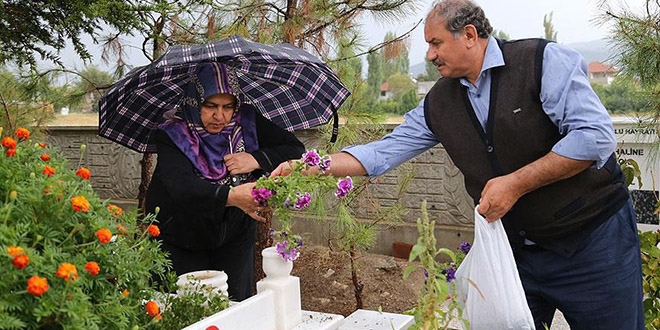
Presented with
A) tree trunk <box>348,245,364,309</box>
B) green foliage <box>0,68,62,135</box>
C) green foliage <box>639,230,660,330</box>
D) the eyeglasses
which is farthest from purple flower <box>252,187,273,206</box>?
green foliage <box>0,68,62,135</box>

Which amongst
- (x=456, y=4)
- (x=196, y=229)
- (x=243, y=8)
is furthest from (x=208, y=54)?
(x=243, y=8)

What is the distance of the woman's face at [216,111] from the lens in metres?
2.58

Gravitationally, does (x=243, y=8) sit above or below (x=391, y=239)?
above

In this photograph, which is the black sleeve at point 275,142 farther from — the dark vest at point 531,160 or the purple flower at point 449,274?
the purple flower at point 449,274

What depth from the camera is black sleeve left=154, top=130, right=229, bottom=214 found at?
7.97 ft

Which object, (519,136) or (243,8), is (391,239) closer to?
(243,8)

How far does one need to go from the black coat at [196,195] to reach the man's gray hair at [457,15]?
86 cm

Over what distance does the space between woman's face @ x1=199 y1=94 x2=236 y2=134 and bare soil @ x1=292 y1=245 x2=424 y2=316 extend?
2.46 metres

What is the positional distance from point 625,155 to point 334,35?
8.62 ft

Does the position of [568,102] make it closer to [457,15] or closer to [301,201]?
[457,15]

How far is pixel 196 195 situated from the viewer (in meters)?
2.44

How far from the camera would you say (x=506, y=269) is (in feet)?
6.68

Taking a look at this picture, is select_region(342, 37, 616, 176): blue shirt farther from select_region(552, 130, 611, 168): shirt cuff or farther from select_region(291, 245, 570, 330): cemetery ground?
select_region(291, 245, 570, 330): cemetery ground

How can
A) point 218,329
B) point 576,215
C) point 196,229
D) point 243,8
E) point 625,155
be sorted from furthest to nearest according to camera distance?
point 625,155 → point 243,8 → point 196,229 → point 576,215 → point 218,329
